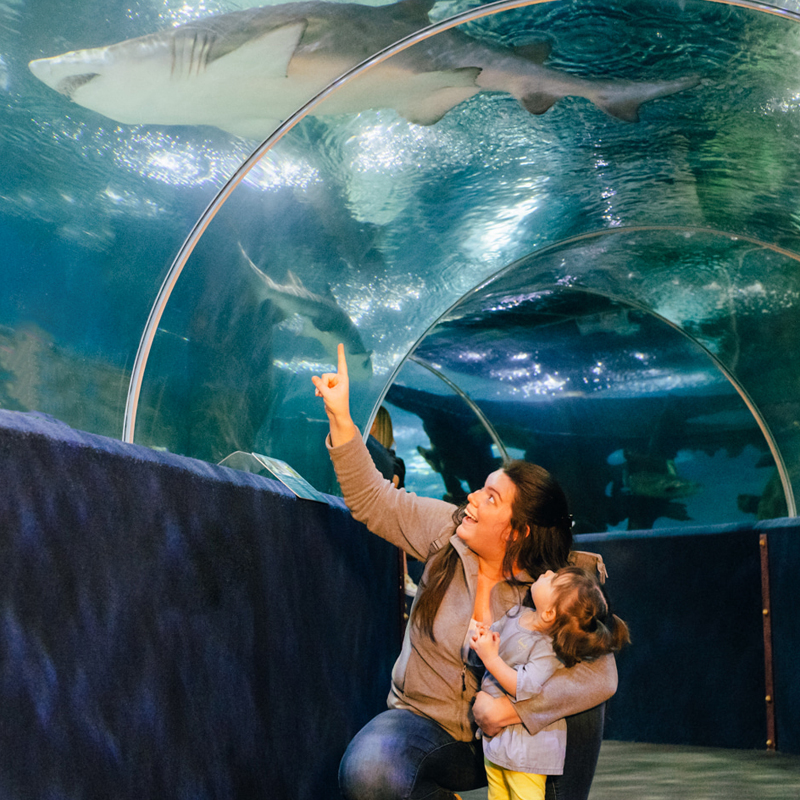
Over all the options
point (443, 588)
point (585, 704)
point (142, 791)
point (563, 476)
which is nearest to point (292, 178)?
point (443, 588)

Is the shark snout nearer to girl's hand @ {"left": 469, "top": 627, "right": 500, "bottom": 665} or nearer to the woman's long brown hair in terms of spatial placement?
the woman's long brown hair

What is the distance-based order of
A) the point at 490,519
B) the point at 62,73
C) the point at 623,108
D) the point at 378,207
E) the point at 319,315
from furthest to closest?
Result: 1. the point at 319,315
2. the point at 378,207
3. the point at 623,108
4. the point at 62,73
5. the point at 490,519

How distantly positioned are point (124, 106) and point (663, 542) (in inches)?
149

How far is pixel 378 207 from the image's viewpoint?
189 inches

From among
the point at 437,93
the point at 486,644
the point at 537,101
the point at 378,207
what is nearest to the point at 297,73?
the point at 437,93

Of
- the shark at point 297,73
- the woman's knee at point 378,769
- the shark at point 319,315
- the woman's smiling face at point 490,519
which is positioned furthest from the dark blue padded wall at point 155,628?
the shark at point 319,315

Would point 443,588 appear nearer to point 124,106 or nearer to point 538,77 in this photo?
point 124,106

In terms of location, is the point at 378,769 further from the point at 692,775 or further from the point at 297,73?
the point at 297,73

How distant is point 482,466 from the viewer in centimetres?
912

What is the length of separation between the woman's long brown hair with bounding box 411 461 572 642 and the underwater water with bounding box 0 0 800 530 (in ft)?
5.23

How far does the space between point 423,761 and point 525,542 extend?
29.0 inches

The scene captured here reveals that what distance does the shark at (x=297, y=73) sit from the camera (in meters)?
3.11

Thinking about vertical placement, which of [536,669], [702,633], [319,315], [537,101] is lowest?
[702,633]

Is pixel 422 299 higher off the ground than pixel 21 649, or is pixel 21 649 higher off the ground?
pixel 422 299
